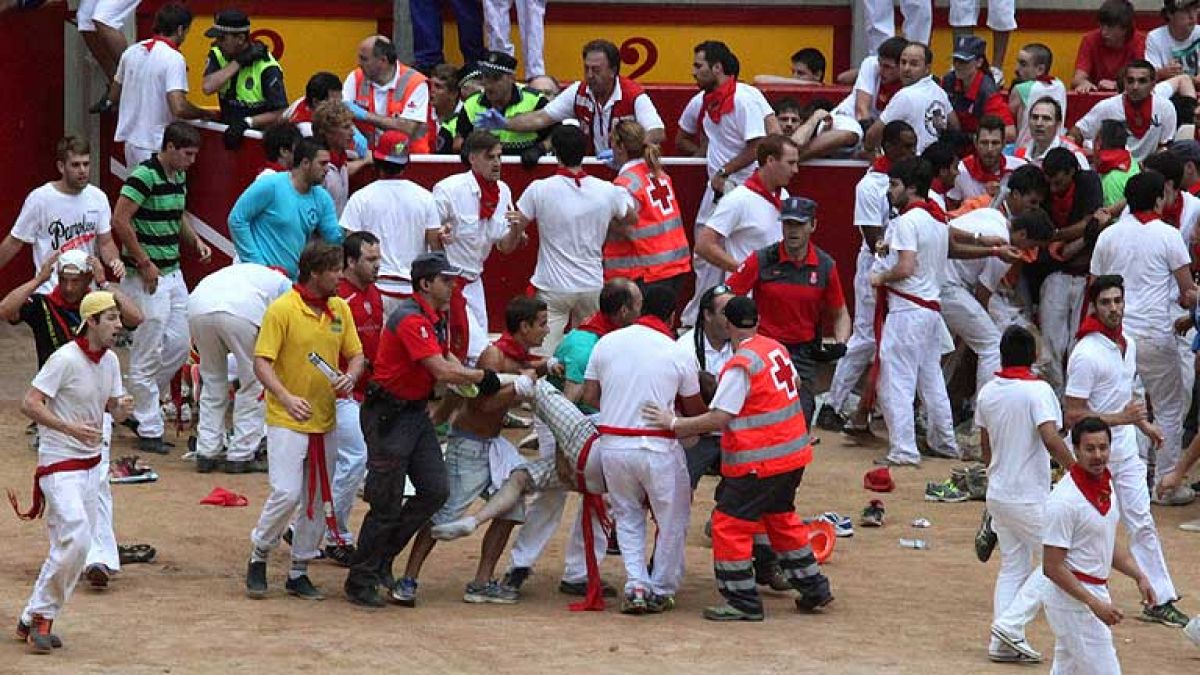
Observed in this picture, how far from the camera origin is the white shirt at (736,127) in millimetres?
18188

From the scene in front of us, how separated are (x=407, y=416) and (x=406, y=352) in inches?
14.3

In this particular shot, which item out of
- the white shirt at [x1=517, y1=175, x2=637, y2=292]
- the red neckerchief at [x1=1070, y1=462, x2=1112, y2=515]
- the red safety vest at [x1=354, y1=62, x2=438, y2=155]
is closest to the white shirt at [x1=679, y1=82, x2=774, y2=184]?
the white shirt at [x1=517, y1=175, x2=637, y2=292]

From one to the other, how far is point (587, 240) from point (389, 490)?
4150mm

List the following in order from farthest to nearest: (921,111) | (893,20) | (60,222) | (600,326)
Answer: (893,20)
(921,111)
(60,222)
(600,326)

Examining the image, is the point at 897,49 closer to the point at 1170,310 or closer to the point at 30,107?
the point at 1170,310

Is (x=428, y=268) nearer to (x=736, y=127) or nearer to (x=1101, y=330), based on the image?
(x=1101, y=330)

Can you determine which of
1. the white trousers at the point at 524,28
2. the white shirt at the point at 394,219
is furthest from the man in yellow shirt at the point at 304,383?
the white trousers at the point at 524,28

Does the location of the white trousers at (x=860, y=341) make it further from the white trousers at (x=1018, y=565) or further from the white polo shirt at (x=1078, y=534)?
the white polo shirt at (x=1078, y=534)

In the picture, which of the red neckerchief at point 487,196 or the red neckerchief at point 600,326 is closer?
the red neckerchief at point 600,326

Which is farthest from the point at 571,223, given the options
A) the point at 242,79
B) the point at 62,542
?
the point at 62,542

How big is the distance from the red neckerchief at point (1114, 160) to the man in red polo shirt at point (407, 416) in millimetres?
6882

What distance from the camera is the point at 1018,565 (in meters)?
12.5

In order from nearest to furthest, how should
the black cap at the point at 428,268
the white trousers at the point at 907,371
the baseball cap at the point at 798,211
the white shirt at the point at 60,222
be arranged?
the black cap at the point at 428,268, the baseball cap at the point at 798,211, the white shirt at the point at 60,222, the white trousers at the point at 907,371

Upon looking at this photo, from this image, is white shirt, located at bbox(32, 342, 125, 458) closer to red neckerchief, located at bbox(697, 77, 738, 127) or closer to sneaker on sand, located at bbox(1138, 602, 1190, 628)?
sneaker on sand, located at bbox(1138, 602, 1190, 628)
